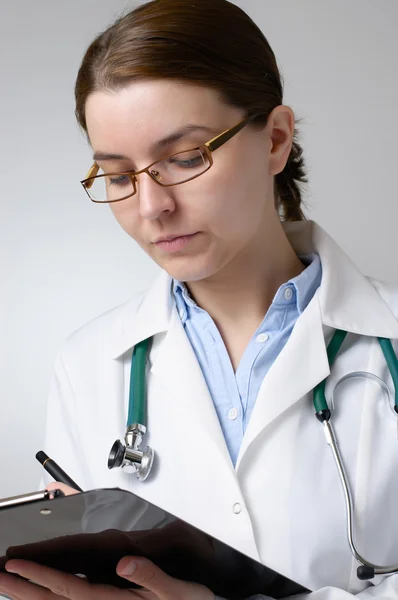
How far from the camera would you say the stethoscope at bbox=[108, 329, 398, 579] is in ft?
4.34

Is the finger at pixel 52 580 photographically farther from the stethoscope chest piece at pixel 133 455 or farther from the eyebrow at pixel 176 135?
the eyebrow at pixel 176 135

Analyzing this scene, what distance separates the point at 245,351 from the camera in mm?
1508

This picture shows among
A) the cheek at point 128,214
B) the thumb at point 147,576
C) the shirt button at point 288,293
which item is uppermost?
the cheek at point 128,214

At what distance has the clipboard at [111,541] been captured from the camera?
926 mm

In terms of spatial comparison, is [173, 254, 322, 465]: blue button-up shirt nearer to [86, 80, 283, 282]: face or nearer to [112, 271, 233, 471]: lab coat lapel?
[112, 271, 233, 471]: lab coat lapel

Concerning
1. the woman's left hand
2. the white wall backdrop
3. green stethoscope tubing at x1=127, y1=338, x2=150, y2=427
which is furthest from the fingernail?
the white wall backdrop

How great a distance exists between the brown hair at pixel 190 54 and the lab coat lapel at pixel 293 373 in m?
0.38

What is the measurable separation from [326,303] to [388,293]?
0.16 metres

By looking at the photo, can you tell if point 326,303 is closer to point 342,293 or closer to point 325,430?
point 342,293

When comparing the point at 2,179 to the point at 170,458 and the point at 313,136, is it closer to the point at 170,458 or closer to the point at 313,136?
the point at 313,136

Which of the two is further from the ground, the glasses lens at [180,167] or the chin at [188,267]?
the glasses lens at [180,167]

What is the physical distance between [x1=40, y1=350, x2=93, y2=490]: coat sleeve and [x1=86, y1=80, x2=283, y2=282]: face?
0.43 metres

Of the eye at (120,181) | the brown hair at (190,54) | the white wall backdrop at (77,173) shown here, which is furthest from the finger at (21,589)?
the white wall backdrop at (77,173)

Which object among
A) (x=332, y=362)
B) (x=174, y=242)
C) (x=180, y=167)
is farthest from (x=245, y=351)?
(x=180, y=167)
